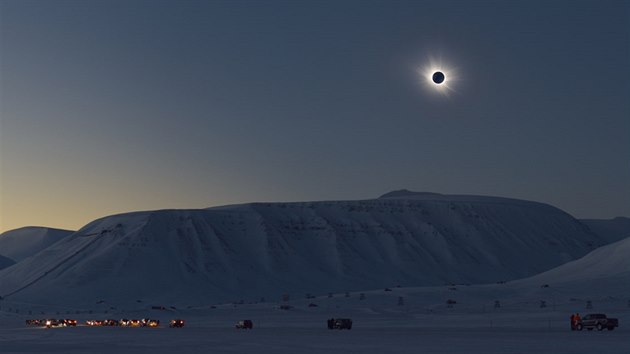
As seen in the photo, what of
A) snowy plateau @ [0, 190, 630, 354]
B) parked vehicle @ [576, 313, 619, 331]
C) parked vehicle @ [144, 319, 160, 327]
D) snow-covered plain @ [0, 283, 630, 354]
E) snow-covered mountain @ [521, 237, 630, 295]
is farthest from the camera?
snow-covered mountain @ [521, 237, 630, 295]

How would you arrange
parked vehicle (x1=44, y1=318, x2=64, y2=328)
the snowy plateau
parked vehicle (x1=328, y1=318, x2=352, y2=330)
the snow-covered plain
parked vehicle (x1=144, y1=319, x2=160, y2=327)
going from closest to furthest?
the snow-covered plain < the snowy plateau < parked vehicle (x1=328, y1=318, x2=352, y2=330) < parked vehicle (x1=144, y1=319, x2=160, y2=327) < parked vehicle (x1=44, y1=318, x2=64, y2=328)

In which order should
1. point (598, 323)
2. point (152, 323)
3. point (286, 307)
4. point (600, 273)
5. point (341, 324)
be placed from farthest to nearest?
point (600, 273) < point (286, 307) < point (152, 323) < point (341, 324) < point (598, 323)

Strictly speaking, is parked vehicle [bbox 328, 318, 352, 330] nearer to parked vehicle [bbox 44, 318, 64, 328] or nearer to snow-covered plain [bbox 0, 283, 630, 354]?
snow-covered plain [bbox 0, 283, 630, 354]

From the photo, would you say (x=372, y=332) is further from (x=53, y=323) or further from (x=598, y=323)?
(x=53, y=323)

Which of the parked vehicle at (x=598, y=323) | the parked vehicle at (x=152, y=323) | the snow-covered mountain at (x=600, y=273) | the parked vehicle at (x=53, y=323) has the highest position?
the snow-covered mountain at (x=600, y=273)

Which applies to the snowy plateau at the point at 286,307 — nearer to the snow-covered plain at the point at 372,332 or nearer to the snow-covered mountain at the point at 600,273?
the snow-covered plain at the point at 372,332

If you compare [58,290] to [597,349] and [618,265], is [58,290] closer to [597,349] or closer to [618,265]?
[618,265]

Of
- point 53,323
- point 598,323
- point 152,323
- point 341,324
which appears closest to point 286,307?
point 152,323

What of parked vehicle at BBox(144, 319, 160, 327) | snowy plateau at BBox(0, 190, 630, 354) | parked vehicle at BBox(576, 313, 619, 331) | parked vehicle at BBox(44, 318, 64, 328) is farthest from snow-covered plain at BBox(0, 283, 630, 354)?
parked vehicle at BBox(144, 319, 160, 327)

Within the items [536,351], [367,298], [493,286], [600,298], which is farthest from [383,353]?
[493,286]

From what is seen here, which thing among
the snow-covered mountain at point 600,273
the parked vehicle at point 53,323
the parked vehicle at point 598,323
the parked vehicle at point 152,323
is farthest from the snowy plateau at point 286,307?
the parked vehicle at point 53,323

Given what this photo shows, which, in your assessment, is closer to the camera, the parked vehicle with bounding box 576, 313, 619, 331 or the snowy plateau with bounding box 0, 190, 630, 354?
the snowy plateau with bounding box 0, 190, 630, 354

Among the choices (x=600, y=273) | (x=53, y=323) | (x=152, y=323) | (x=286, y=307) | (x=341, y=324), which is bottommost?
(x=341, y=324)
